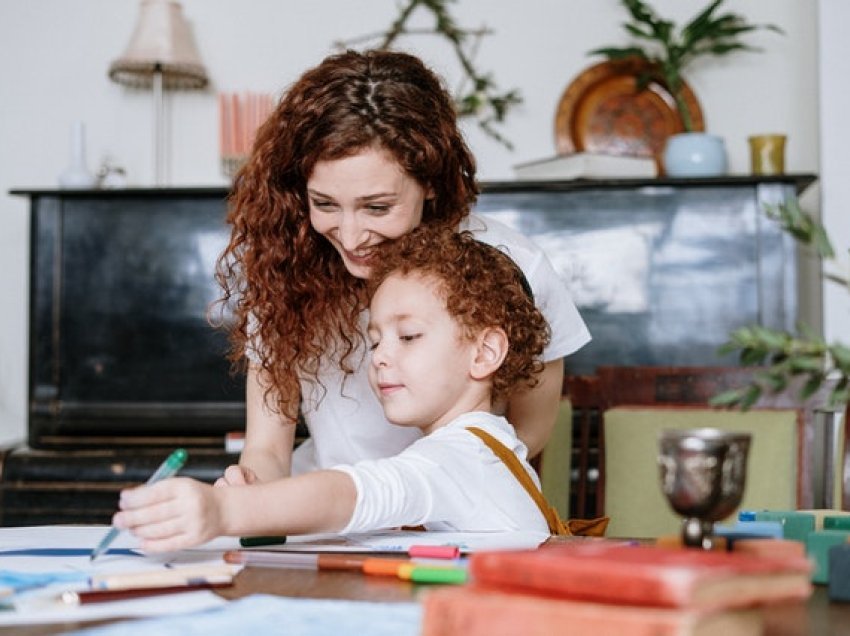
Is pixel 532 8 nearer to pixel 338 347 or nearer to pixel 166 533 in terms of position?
pixel 338 347

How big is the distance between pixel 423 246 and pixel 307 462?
63 cm

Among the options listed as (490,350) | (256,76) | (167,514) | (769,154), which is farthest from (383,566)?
(256,76)

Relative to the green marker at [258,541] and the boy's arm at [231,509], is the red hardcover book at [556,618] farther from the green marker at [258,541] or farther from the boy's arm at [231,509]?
the green marker at [258,541]

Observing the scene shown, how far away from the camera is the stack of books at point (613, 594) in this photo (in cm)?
75

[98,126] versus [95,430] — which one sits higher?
[98,126]

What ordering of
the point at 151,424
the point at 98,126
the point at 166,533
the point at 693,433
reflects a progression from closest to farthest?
the point at 693,433, the point at 166,533, the point at 151,424, the point at 98,126

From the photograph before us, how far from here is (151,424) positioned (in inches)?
139

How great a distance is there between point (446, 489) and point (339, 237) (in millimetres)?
582

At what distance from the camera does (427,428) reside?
1638 mm

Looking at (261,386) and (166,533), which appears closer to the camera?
(166,533)

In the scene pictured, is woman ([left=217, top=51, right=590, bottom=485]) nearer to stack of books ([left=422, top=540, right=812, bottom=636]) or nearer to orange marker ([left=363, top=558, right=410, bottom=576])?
orange marker ([left=363, top=558, right=410, bottom=576])

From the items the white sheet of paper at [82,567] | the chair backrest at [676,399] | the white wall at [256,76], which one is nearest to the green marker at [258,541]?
→ the white sheet of paper at [82,567]

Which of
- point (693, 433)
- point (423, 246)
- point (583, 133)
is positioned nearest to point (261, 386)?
point (423, 246)

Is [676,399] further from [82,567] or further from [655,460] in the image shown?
[82,567]
